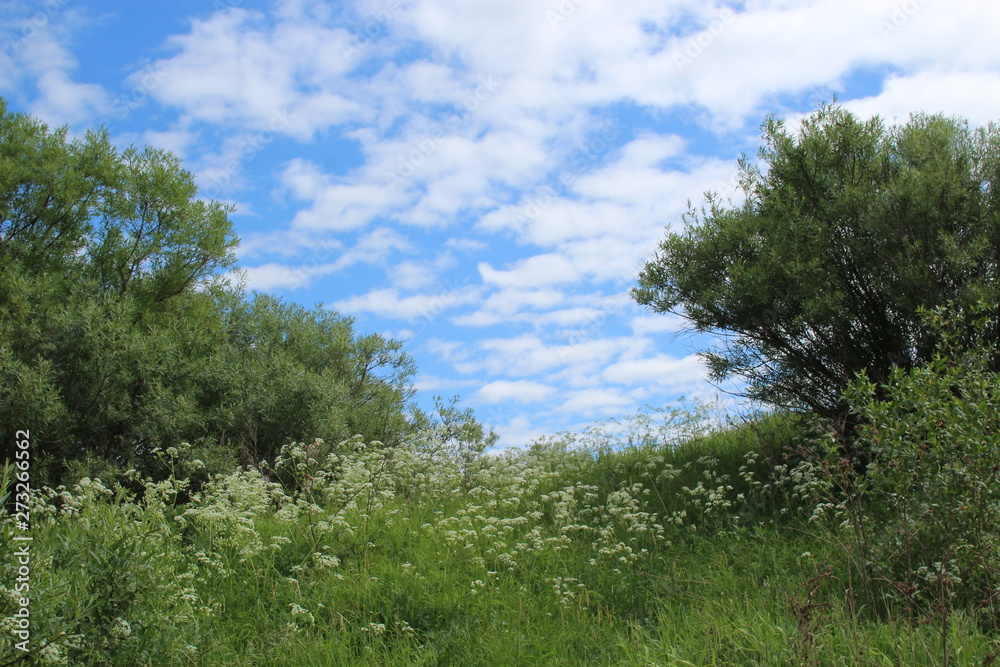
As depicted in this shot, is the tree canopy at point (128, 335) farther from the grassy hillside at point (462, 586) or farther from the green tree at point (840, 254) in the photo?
the green tree at point (840, 254)

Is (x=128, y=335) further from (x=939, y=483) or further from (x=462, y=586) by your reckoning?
(x=939, y=483)

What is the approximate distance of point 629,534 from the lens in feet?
27.6

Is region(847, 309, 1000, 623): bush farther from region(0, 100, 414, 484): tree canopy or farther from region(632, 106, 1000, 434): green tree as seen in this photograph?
region(0, 100, 414, 484): tree canopy

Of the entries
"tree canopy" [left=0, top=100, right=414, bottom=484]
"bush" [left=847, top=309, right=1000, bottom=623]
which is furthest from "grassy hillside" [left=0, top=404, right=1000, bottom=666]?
"tree canopy" [left=0, top=100, right=414, bottom=484]

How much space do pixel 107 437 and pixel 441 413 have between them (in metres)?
8.39

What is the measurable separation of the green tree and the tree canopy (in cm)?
924

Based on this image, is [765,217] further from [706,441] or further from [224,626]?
[224,626]

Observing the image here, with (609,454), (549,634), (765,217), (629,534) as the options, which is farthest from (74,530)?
(765,217)

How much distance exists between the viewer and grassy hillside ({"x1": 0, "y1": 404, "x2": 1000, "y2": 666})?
15.2 feet

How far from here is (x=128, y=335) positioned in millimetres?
13688

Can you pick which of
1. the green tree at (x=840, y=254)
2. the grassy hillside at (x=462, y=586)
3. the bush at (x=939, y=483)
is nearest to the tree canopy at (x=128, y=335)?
the grassy hillside at (x=462, y=586)

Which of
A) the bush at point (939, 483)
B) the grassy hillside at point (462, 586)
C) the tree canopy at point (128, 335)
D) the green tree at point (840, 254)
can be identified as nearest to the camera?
the grassy hillside at point (462, 586)

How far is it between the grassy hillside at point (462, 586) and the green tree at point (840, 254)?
4.56ft

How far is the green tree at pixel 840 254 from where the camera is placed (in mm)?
9164
